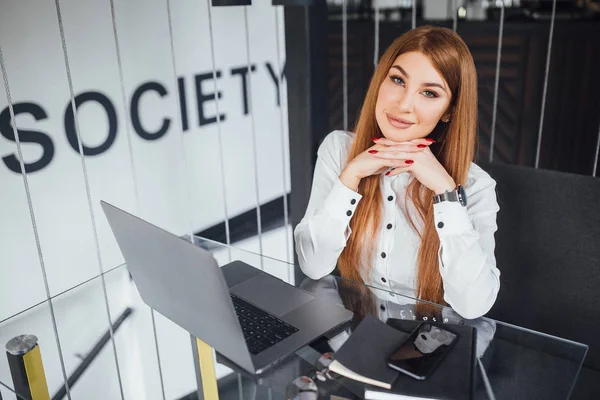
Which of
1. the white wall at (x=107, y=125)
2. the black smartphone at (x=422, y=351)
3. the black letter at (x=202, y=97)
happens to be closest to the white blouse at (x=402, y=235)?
the black smartphone at (x=422, y=351)

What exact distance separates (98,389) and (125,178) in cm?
126

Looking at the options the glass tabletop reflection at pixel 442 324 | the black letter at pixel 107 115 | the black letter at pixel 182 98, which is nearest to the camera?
the glass tabletop reflection at pixel 442 324

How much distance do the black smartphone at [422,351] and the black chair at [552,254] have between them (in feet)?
1.71

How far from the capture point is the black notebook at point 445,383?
904mm

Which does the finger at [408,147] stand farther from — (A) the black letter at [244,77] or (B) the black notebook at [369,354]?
(A) the black letter at [244,77]

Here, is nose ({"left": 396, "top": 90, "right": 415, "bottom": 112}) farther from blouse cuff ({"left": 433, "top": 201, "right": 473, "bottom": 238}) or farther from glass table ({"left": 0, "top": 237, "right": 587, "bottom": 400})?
glass table ({"left": 0, "top": 237, "right": 587, "bottom": 400})

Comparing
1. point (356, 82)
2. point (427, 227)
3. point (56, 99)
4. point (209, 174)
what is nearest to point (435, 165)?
point (427, 227)

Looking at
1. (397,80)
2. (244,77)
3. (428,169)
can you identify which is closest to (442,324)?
(428,169)

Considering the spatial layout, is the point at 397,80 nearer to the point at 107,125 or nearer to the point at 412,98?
the point at 412,98

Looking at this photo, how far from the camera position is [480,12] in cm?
528

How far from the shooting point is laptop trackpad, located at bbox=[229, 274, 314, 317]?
3.88ft

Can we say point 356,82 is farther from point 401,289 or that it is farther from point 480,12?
point 401,289

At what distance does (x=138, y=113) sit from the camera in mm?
2355

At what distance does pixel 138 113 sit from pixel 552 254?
5.64ft
